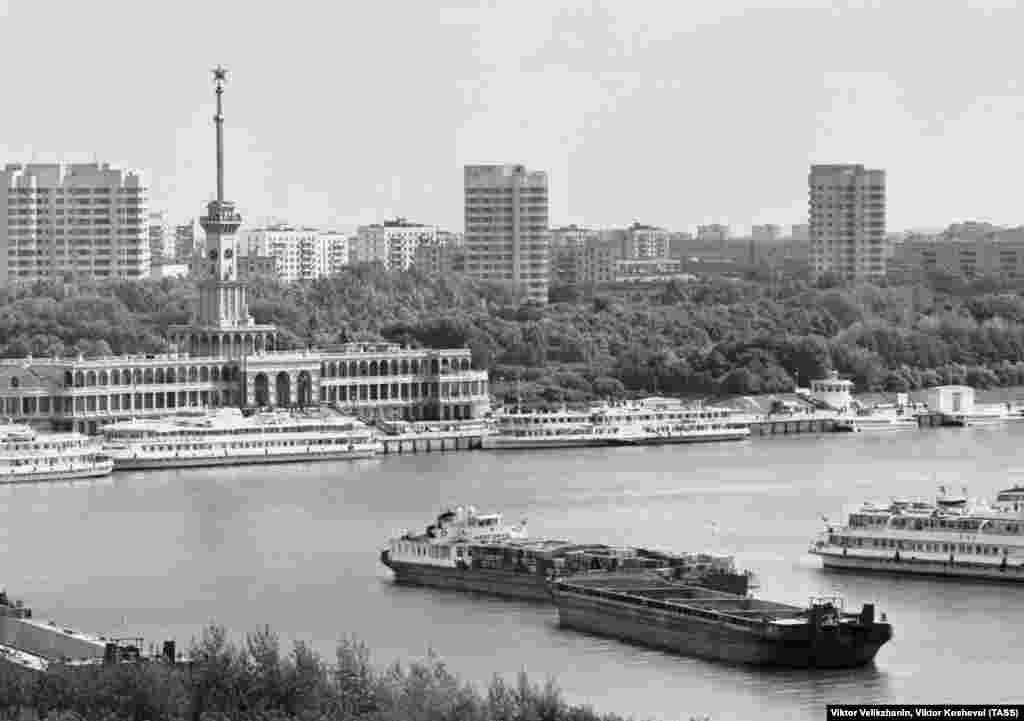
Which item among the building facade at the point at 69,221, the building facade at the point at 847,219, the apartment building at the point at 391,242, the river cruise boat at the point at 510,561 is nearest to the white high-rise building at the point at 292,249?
the apartment building at the point at 391,242

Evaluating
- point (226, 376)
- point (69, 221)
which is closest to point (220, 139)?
point (226, 376)

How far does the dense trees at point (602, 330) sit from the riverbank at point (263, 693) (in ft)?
117

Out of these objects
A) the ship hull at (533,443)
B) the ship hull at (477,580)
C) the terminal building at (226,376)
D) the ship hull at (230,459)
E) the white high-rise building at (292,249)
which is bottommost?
the ship hull at (477,580)

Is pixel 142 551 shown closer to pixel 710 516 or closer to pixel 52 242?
pixel 710 516

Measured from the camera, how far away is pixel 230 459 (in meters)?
49.0

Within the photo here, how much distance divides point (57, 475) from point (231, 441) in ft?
13.0

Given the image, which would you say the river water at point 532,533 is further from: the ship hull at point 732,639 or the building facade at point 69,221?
the building facade at point 69,221

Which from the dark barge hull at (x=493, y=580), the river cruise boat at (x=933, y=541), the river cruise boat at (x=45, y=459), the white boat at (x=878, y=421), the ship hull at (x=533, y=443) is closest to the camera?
the dark barge hull at (x=493, y=580)

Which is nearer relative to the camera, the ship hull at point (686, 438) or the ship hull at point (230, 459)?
the ship hull at point (230, 459)

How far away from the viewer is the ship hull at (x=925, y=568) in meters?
32.4

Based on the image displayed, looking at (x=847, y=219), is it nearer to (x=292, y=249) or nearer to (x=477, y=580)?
(x=292, y=249)

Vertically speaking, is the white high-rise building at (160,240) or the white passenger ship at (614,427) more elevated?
the white high-rise building at (160,240)

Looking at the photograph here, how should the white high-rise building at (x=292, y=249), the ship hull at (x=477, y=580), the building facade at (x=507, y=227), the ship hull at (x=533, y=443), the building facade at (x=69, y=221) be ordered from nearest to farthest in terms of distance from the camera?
1. the ship hull at (x=477, y=580)
2. the ship hull at (x=533, y=443)
3. the building facade at (x=69, y=221)
4. the building facade at (x=507, y=227)
5. the white high-rise building at (x=292, y=249)

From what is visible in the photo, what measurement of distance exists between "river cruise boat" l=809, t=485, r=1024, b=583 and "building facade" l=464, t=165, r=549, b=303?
4974 cm
